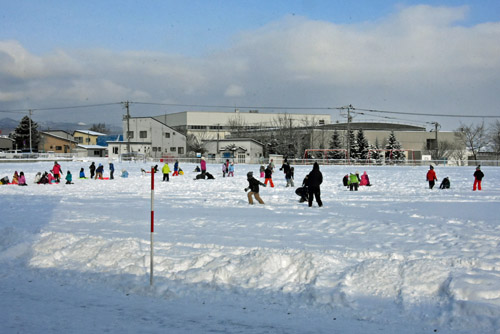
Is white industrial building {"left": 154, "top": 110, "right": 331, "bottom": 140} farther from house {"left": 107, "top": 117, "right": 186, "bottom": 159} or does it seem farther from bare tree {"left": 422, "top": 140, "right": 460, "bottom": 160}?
bare tree {"left": 422, "top": 140, "right": 460, "bottom": 160}

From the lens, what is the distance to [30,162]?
56.0 m

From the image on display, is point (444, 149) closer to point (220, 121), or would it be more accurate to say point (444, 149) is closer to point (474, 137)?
point (474, 137)

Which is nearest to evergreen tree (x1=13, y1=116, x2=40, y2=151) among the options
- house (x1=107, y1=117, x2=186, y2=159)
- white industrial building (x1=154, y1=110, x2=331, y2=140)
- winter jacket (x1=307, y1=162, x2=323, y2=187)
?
house (x1=107, y1=117, x2=186, y2=159)

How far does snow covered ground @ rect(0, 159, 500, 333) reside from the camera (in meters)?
5.73

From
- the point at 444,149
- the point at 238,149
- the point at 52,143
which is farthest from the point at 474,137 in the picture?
the point at 52,143

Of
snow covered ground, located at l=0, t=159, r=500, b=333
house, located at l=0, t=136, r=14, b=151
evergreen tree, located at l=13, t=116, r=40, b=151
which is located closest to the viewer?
snow covered ground, located at l=0, t=159, r=500, b=333

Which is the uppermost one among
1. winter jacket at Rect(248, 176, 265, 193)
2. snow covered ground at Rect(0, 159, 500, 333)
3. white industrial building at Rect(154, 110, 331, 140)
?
white industrial building at Rect(154, 110, 331, 140)

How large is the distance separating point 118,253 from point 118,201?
435 inches

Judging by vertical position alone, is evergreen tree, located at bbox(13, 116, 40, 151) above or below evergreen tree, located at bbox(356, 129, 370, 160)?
above

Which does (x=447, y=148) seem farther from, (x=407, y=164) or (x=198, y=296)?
(x=198, y=296)

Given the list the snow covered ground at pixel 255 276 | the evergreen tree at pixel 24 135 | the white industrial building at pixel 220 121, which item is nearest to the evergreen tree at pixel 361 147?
the white industrial building at pixel 220 121

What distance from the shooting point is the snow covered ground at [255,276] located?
5734mm

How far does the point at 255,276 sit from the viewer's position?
7441 millimetres

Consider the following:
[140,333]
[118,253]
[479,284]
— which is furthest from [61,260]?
[479,284]
